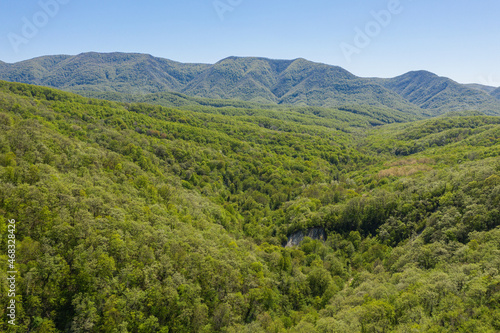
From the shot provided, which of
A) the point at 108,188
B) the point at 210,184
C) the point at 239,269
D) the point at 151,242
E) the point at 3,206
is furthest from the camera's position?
the point at 210,184

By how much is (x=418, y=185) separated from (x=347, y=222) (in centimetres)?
3141

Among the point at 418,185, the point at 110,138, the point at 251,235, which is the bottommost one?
the point at 251,235

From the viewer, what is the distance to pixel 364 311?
47938 mm

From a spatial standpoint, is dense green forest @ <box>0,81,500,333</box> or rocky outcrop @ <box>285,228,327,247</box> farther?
rocky outcrop @ <box>285,228,327,247</box>

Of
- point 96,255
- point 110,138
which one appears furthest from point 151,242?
point 110,138

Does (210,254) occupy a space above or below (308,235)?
above

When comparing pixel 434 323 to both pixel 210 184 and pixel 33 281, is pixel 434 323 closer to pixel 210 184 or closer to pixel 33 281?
pixel 33 281

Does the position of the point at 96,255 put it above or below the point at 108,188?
below

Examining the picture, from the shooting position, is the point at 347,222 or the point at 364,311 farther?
the point at 347,222

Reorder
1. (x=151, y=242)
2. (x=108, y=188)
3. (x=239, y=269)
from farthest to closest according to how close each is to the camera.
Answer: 1. (x=108, y=188)
2. (x=239, y=269)
3. (x=151, y=242)

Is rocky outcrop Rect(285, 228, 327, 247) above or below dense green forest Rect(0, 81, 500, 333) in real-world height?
below

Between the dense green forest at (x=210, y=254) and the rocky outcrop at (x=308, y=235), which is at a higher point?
the dense green forest at (x=210, y=254)

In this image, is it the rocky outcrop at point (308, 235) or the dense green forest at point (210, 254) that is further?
the rocky outcrop at point (308, 235)

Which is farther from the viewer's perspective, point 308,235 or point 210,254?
point 308,235
